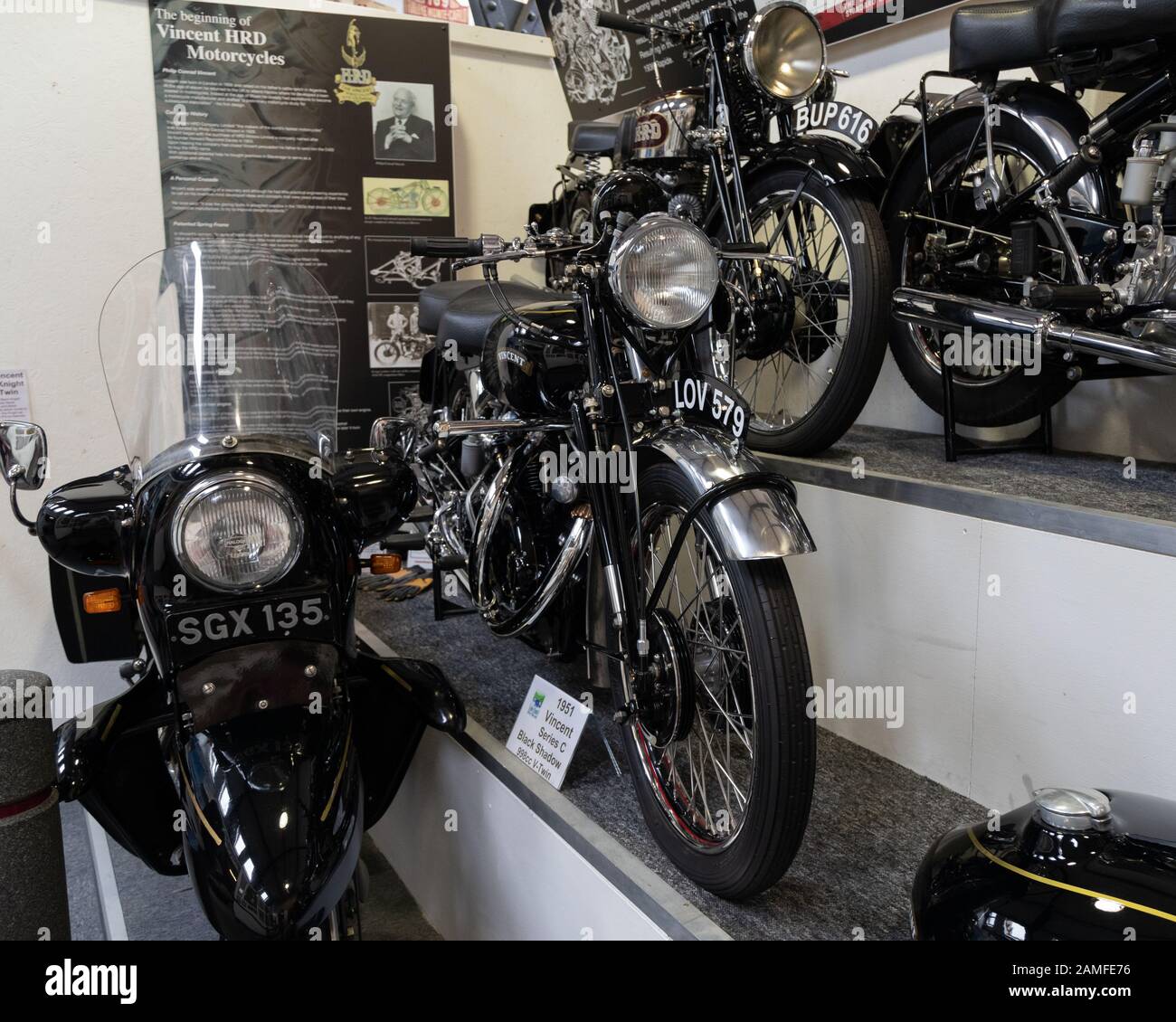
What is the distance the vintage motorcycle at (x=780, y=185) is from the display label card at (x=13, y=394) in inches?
72.3

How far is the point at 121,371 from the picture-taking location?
4.96 ft

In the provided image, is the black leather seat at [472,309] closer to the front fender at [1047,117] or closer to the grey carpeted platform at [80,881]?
the front fender at [1047,117]

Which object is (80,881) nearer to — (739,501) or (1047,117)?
(739,501)

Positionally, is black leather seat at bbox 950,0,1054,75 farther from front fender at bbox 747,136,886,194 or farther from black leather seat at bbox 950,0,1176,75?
front fender at bbox 747,136,886,194

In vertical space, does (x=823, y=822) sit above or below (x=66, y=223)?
below

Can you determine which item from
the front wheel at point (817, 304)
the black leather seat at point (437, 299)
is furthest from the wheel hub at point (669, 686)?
the black leather seat at point (437, 299)

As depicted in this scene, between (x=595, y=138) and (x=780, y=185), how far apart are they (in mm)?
950

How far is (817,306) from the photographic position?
232cm

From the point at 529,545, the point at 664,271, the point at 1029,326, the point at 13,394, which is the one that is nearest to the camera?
the point at 664,271

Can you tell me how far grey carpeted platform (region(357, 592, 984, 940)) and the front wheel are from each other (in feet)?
2.23

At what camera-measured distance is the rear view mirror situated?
140 cm

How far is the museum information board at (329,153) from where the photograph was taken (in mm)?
2988

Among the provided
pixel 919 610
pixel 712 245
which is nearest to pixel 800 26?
pixel 712 245

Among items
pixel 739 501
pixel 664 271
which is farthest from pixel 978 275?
pixel 739 501
